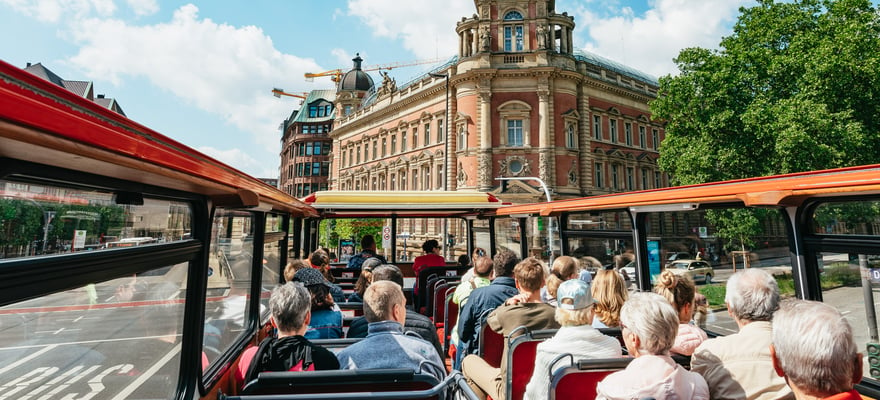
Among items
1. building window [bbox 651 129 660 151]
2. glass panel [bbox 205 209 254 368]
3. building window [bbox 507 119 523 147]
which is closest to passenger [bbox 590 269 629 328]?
glass panel [bbox 205 209 254 368]

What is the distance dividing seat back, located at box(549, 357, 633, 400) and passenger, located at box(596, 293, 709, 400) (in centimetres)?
36

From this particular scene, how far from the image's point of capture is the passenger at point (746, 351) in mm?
2330

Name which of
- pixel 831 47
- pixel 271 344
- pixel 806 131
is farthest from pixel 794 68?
pixel 271 344

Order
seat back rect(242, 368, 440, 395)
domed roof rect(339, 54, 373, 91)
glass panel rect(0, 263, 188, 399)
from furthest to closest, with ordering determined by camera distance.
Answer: domed roof rect(339, 54, 373, 91)
seat back rect(242, 368, 440, 395)
glass panel rect(0, 263, 188, 399)

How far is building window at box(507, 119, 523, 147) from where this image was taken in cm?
3278

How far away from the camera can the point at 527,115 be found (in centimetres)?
3256

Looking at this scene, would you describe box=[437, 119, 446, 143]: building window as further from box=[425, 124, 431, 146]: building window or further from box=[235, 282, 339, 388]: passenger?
box=[235, 282, 339, 388]: passenger

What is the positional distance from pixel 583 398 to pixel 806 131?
56.0 ft

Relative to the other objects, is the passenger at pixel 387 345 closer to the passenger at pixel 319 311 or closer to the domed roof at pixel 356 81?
the passenger at pixel 319 311

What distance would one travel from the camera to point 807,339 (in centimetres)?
166

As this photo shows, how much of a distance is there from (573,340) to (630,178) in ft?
128

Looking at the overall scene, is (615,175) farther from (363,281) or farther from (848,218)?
(848,218)

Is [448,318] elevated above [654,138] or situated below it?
below

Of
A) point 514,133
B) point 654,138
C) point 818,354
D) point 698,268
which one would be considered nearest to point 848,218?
point 698,268
